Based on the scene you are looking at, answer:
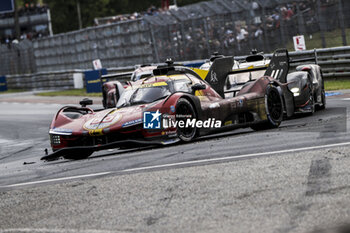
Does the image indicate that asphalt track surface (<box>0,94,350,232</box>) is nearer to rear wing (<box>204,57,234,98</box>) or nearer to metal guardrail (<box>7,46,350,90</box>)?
rear wing (<box>204,57,234,98</box>)

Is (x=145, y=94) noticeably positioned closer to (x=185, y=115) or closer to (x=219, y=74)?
(x=185, y=115)

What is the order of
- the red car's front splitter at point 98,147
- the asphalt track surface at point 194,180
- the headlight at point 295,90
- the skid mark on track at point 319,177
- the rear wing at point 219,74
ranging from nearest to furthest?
the asphalt track surface at point 194,180, the skid mark on track at point 319,177, the red car's front splitter at point 98,147, the rear wing at point 219,74, the headlight at point 295,90

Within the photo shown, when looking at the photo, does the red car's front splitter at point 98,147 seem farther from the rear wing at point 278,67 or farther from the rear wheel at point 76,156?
the rear wing at point 278,67

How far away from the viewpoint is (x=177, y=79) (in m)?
12.3

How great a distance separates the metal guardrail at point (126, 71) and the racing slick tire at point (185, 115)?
315 inches

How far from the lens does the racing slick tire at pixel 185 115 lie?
11266 millimetres

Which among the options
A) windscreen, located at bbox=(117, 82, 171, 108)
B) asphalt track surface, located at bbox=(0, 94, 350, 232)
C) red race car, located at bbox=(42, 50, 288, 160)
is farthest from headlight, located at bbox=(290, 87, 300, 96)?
windscreen, located at bbox=(117, 82, 171, 108)

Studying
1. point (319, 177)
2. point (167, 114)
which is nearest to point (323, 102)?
point (167, 114)

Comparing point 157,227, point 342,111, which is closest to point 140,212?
point 157,227

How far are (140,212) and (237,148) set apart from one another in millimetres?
3572

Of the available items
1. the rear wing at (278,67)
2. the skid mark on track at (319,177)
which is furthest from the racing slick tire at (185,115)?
the skid mark on track at (319,177)

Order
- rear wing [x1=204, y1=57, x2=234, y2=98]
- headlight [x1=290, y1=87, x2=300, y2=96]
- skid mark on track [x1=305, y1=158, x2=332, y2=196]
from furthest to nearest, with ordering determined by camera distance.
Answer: headlight [x1=290, y1=87, x2=300, y2=96], rear wing [x1=204, y1=57, x2=234, y2=98], skid mark on track [x1=305, y1=158, x2=332, y2=196]

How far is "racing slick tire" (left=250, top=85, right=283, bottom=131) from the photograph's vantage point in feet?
41.5

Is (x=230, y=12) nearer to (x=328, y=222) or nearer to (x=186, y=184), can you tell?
(x=186, y=184)
